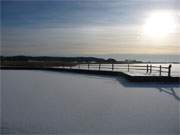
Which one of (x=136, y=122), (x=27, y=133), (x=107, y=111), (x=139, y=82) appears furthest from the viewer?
(x=139, y=82)

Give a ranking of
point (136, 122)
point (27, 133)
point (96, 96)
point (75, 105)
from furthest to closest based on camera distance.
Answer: point (96, 96)
point (75, 105)
point (136, 122)
point (27, 133)

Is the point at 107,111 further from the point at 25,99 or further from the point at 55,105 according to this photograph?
the point at 25,99

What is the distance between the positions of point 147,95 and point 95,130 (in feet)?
18.9

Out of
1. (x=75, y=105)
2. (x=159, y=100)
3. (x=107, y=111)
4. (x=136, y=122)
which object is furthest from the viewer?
(x=159, y=100)

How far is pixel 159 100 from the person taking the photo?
11211mm

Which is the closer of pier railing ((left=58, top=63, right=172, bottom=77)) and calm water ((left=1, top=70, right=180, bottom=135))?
calm water ((left=1, top=70, right=180, bottom=135))

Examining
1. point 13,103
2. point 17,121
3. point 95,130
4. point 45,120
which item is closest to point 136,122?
point 95,130

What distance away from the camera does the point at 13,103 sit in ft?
34.9

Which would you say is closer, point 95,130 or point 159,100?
point 95,130

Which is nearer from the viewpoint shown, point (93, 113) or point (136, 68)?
point (93, 113)

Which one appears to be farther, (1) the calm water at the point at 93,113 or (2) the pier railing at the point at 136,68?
(2) the pier railing at the point at 136,68

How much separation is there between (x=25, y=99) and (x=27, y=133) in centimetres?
478

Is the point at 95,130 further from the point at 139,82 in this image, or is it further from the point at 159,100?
the point at 139,82

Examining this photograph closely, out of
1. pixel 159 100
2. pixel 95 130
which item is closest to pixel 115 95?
pixel 159 100
